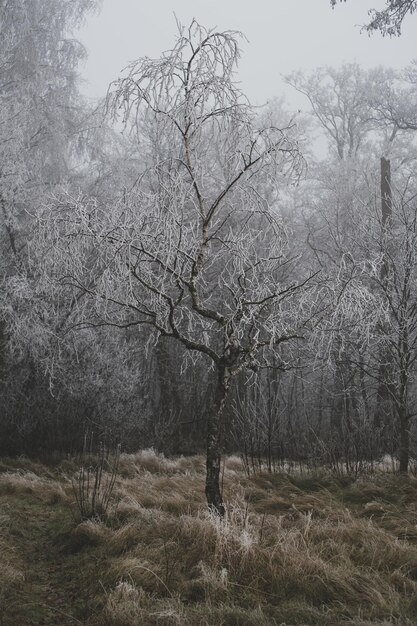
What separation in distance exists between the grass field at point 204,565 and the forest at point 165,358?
0.06ft

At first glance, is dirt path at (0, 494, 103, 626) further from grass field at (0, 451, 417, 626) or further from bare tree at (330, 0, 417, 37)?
bare tree at (330, 0, 417, 37)

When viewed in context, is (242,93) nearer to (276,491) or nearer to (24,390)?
(276,491)

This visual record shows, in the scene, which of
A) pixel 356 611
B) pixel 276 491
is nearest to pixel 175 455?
pixel 276 491

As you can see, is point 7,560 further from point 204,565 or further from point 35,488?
point 35,488

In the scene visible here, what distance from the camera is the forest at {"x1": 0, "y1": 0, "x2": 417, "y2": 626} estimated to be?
128 inches

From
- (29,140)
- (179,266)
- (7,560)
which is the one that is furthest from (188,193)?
(29,140)

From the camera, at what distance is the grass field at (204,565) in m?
2.86

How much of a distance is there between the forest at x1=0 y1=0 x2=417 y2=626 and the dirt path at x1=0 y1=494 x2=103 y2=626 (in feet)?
0.06

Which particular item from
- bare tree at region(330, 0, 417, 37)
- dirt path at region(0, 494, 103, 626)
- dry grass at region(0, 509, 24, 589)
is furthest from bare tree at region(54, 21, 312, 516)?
bare tree at region(330, 0, 417, 37)

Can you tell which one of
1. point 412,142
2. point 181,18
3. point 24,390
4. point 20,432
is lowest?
point 20,432

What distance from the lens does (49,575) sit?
3.75 metres

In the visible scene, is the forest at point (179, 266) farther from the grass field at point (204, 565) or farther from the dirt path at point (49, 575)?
the dirt path at point (49, 575)

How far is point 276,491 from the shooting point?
613 cm

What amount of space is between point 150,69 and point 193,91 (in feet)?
1.22
